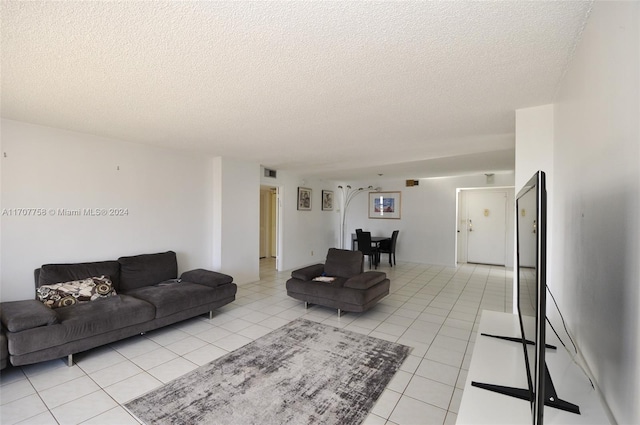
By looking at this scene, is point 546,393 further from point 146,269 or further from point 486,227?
point 486,227

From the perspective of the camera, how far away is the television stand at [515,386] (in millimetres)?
1010

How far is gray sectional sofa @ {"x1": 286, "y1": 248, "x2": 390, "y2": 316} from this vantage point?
142 inches

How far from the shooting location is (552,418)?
980 mm

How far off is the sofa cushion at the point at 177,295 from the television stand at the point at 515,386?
300 centimetres

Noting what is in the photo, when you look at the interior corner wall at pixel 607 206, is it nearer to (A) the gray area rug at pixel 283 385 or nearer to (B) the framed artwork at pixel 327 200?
(A) the gray area rug at pixel 283 385

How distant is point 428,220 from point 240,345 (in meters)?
6.19

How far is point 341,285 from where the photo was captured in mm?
3850

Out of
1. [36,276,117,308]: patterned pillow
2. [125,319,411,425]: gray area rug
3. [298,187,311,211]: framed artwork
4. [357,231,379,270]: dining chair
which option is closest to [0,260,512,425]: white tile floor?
[125,319,411,425]: gray area rug

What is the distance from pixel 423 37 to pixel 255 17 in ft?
2.91

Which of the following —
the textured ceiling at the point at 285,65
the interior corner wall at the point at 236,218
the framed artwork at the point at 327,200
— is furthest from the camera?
the framed artwork at the point at 327,200

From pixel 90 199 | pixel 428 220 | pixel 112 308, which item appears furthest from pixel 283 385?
pixel 428 220

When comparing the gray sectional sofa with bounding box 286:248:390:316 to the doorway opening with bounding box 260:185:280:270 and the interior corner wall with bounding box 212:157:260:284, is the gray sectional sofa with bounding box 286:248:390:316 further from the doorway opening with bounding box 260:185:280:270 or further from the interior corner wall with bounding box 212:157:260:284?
the doorway opening with bounding box 260:185:280:270

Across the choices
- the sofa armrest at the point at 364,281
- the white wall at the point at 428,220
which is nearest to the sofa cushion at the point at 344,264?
the sofa armrest at the point at 364,281

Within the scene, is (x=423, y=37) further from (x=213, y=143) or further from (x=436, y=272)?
(x=436, y=272)
